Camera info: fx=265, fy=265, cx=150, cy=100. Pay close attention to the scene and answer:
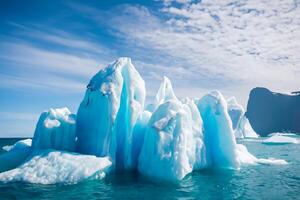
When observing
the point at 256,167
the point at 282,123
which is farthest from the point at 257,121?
the point at 256,167

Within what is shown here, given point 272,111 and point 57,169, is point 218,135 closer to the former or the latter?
point 57,169

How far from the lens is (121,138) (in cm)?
1908

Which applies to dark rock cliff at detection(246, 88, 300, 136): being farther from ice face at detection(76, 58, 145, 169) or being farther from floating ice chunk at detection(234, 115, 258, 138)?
ice face at detection(76, 58, 145, 169)

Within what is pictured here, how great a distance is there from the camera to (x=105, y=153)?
16.9 meters

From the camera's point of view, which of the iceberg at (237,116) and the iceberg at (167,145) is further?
the iceberg at (237,116)

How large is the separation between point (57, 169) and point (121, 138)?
546cm

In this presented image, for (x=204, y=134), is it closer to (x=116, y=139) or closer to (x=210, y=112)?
(x=210, y=112)

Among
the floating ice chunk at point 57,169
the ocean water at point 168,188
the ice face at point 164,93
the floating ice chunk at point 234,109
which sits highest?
the floating ice chunk at point 234,109

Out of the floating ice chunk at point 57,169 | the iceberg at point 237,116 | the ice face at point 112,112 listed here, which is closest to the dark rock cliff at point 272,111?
the iceberg at point 237,116

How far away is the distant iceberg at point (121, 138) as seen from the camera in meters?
15.2

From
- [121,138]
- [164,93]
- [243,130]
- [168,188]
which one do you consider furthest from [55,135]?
[243,130]

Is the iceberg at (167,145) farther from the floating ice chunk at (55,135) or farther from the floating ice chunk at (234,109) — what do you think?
the floating ice chunk at (234,109)

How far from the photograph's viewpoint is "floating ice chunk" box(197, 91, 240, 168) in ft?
63.6

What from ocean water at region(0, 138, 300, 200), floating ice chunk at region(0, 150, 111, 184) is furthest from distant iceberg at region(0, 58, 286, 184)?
ocean water at region(0, 138, 300, 200)
